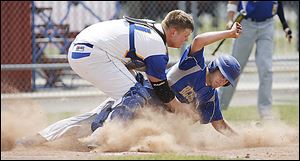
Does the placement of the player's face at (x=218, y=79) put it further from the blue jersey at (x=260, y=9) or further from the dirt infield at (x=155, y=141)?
the blue jersey at (x=260, y=9)

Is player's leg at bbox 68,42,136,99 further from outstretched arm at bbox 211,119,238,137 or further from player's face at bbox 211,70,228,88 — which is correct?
outstretched arm at bbox 211,119,238,137

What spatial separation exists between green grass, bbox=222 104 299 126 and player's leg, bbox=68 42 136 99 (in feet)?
12.8

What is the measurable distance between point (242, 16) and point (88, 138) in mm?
4628

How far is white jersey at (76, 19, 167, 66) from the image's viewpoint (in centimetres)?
707

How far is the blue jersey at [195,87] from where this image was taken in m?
7.58

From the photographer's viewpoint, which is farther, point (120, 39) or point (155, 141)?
point (120, 39)

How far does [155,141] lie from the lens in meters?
7.00

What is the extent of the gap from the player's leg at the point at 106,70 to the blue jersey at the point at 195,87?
0.56m

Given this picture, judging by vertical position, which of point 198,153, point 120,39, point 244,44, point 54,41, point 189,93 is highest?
Answer: point 120,39

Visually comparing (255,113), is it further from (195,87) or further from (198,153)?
(198,153)

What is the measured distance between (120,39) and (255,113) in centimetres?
577

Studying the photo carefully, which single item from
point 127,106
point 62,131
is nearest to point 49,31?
point 62,131

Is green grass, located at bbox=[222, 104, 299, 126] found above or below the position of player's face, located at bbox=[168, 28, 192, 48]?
below

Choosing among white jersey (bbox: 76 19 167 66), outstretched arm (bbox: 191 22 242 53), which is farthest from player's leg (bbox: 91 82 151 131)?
outstretched arm (bbox: 191 22 242 53)
